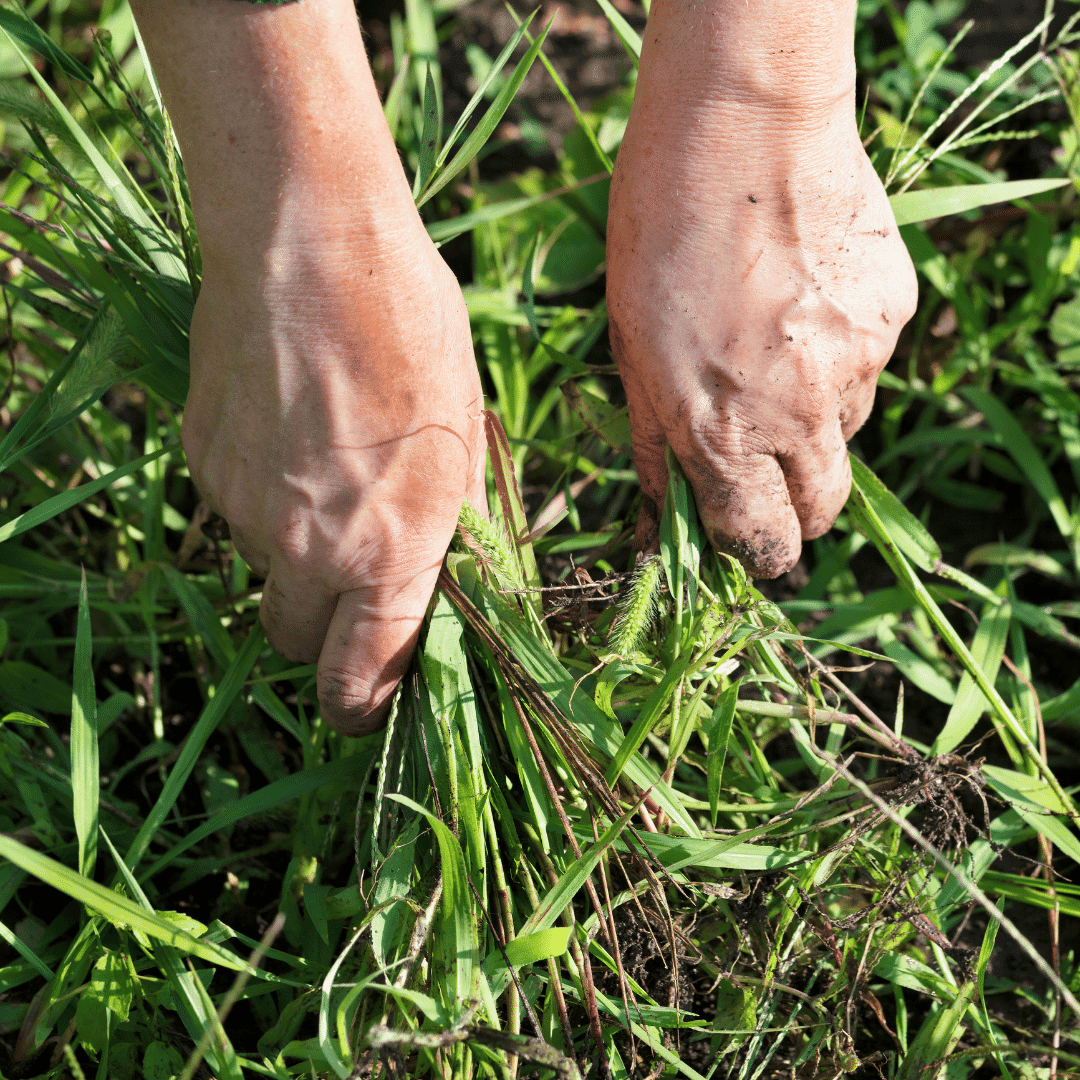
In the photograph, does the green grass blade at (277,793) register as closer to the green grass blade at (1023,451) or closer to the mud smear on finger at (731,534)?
the mud smear on finger at (731,534)

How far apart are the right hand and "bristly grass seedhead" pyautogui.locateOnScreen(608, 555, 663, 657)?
8.8 inches

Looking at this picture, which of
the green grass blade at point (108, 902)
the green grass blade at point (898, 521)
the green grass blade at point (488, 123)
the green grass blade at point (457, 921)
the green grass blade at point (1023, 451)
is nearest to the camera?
the green grass blade at point (108, 902)

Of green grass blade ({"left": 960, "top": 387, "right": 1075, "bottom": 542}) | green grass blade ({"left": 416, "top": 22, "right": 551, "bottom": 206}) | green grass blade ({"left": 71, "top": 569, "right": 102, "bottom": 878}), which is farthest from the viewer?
green grass blade ({"left": 960, "top": 387, "right": 1075, "bottom": 542})

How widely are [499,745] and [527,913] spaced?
0.64ft

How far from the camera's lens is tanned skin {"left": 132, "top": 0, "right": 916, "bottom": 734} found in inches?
33.5

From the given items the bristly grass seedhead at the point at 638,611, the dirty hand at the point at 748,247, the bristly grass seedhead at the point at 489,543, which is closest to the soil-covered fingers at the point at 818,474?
the dirty hand at the point at 748,247

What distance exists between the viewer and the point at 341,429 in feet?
3.03

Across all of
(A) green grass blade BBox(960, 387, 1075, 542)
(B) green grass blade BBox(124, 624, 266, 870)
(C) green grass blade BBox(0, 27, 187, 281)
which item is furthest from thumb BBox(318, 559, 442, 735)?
(A) green grass blade BBox(960, 387, 1075, 542)

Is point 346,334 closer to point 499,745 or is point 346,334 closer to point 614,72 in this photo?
point 499,745

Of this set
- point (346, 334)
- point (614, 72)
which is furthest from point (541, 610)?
point (614, 72)

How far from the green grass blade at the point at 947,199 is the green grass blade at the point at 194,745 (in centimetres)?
108

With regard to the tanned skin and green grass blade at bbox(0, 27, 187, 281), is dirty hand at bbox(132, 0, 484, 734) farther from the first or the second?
green grass blade at bbox(0, 27, 187, 281)

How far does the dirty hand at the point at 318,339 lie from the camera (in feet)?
2.72

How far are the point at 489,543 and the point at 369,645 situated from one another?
0.19 m
